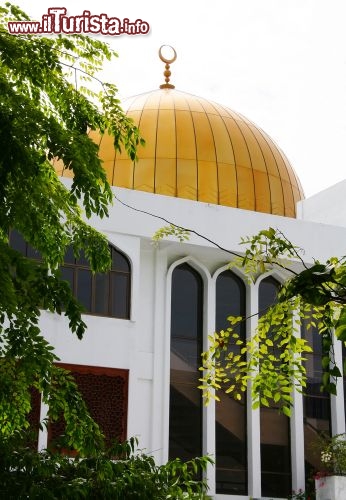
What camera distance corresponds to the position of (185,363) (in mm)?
16812

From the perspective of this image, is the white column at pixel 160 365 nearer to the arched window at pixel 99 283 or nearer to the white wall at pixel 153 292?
the white wall at pixel 153 292

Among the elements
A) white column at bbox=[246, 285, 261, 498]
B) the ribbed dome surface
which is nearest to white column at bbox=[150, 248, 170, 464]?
white column at bbox=[246, 285, 261, 498]

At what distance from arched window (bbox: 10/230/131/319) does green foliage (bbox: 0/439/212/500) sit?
944 cm

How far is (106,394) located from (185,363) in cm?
215

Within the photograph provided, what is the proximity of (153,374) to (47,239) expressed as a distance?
10.3 meters

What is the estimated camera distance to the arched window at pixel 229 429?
53.9 ft

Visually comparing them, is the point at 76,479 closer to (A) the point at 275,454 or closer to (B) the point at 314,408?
(A) the point at 275,454

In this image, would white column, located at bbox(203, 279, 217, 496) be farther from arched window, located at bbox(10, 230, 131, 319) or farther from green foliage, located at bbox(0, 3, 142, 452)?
green foliage, located at bbox(0, 3, 142, 452)

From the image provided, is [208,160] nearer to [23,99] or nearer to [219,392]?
[219,392]

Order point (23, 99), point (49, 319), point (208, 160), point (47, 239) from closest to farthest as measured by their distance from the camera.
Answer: point (23, 99)
point (47, 239)
point (49, 319)
point (208, 160)

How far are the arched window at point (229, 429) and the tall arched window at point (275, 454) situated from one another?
17.9 inches

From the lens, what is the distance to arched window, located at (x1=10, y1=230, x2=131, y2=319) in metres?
15.5

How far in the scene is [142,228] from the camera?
643 inches

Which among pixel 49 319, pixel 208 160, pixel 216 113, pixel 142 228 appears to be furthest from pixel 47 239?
pixel 216 113
